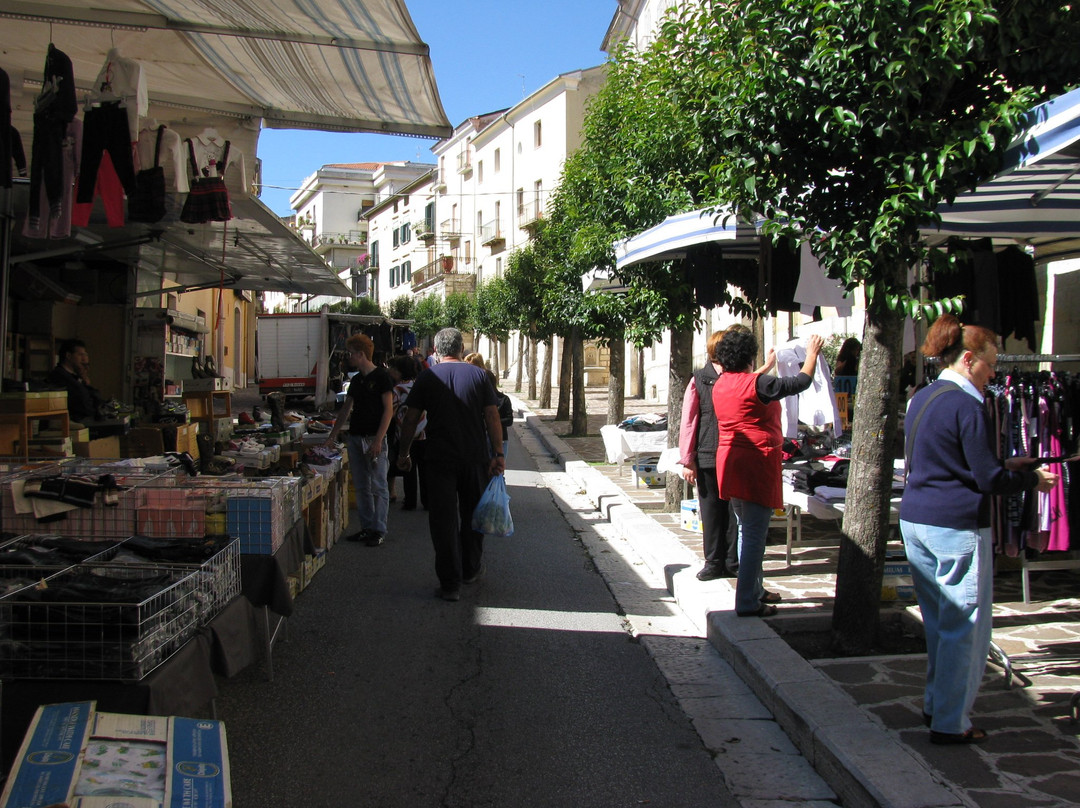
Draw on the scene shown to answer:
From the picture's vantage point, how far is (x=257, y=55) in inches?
270

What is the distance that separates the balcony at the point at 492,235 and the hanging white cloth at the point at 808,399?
42.8 m

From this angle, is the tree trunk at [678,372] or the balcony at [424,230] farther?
the balcony at [424,230]

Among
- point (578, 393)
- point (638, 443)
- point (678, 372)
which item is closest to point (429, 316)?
point (578, 393)

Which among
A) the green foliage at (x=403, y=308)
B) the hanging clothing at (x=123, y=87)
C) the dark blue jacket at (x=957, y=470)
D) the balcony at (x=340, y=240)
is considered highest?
the balcony at (x=340, y=240)

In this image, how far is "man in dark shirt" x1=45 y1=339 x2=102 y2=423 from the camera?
30.3 feet

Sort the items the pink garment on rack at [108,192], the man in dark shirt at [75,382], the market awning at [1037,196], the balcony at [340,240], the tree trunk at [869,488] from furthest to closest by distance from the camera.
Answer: the balcony at [340,240], the man in dark shirt at [75,382], the pink garment on rack at [108,192], the tree trunk at [869,488], the market awning at [1037,196]

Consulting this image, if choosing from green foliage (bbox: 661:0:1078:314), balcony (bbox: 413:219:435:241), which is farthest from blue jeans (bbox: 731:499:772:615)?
balcony (bbox: 413:219:435:241)

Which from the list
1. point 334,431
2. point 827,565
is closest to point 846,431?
point 827,565

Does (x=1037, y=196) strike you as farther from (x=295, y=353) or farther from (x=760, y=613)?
(x=295, y=353)

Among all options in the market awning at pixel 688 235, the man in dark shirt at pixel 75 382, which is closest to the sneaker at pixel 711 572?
the market awning at pixel 688 235

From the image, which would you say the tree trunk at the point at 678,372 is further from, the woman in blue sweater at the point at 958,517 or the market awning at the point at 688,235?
the woman in blue sweater at the point at 958,517

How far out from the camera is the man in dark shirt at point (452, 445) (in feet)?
21.5

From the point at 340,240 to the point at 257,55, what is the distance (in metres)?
73.0

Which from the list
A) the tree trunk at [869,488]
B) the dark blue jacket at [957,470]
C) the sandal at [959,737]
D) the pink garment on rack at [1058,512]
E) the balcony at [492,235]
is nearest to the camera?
the dark blue jacket at [957,470]
